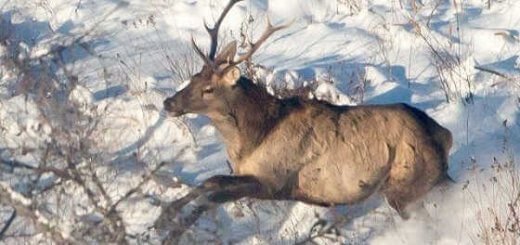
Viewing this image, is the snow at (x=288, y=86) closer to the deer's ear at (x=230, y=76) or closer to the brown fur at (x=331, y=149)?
the brown fur at (x=331, y=149)

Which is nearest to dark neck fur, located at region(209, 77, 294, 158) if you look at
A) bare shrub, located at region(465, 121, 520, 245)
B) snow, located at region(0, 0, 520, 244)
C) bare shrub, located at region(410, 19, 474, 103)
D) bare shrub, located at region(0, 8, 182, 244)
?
snow, located at region(0, 0, 520, 244)

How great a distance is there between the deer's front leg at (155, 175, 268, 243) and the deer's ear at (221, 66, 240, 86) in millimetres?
602

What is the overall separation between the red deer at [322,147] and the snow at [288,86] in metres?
0.15

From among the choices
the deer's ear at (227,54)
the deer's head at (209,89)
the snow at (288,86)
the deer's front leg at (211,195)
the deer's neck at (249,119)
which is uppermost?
the deer's ear at (227,54)

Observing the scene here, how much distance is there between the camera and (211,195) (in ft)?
24.9

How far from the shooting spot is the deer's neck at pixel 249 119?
781 cm

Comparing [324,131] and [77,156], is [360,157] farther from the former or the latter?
[77,156]

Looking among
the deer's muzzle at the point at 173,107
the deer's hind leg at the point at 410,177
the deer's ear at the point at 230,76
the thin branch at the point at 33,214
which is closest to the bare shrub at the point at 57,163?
the thin branch at the point at 33,214

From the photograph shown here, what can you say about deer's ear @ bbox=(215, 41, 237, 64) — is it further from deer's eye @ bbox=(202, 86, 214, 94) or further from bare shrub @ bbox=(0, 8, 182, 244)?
bare shrub @ bbox=(0, 8, 182, 244)

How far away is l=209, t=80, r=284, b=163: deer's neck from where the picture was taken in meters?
7.81

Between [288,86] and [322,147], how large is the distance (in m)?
1.92

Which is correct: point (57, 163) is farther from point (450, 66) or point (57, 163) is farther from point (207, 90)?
point (450, 66)

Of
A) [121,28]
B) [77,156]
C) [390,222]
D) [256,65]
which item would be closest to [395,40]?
[256,65]

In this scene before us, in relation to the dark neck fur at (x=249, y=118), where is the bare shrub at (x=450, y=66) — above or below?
below
